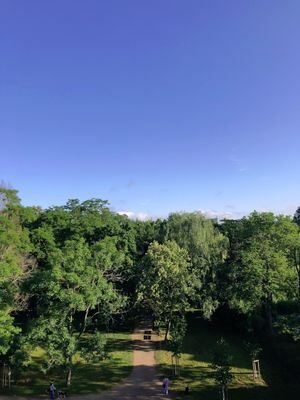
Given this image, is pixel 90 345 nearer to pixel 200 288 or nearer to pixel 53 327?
pixel 53 327

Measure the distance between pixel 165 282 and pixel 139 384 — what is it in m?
9.28

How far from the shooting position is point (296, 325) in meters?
26.2

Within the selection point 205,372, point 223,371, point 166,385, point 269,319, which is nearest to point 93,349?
point 166,385

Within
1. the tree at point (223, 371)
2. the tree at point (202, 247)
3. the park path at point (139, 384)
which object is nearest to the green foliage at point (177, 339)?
the park path at point (139, 384)

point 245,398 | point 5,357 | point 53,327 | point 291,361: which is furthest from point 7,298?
point 291,361

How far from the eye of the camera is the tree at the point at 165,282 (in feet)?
108

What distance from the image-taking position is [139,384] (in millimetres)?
26094

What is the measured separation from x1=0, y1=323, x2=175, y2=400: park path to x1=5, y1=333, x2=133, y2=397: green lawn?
2.02 feet

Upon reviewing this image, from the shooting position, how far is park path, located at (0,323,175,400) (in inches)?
938

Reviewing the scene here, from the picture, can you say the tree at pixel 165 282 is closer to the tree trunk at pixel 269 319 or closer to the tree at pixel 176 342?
the tree at pixel 176 342

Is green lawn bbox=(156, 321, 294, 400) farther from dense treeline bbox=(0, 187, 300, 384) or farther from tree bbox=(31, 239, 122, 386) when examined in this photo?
tree bbox=(31, 239, 122, 386)

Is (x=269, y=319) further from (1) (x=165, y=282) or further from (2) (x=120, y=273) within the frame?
(2) (x=120, y=273)

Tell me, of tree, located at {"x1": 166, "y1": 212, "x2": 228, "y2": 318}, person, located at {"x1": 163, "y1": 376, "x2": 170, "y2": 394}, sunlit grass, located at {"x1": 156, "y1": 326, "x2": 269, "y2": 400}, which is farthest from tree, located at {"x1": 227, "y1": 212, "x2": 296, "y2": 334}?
person, located at {"x1": 163, "y1": 376, "x2": 170, "y2": 394}

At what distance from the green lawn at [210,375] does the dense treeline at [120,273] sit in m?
2.60
